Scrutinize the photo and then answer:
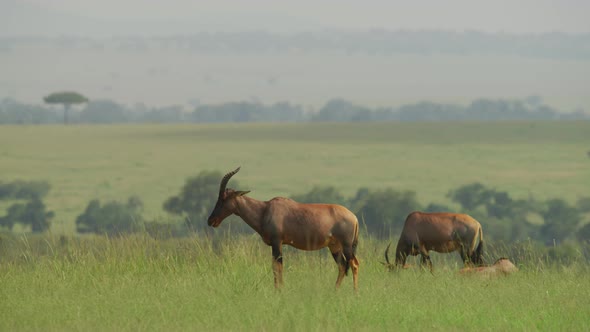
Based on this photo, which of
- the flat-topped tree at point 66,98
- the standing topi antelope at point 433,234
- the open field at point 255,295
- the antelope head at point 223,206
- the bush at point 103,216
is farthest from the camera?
the flat-topped tree at point 66,98

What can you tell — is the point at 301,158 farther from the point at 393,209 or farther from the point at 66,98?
the point at 66,98

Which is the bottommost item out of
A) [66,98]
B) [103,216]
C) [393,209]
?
[103,216]

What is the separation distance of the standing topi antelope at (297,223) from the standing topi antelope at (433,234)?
7.97ft

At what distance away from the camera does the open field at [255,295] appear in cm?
1170

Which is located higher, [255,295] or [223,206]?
[223,206]

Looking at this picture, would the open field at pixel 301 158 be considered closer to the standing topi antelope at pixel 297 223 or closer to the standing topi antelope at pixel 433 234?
the standing topi antelope at pixel 433 234

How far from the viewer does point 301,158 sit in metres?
143

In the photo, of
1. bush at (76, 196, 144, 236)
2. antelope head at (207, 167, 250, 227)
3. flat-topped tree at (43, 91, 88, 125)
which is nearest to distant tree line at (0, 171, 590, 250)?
bush at (76, 196, 144, 236)

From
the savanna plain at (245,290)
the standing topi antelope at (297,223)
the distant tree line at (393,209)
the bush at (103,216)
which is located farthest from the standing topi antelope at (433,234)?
the bush at (103,216)

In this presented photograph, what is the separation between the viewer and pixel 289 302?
12305 millimetres

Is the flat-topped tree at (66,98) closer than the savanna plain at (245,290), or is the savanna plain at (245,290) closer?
the savanna plain at (245,290)

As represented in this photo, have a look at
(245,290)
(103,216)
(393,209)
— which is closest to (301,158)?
(103,216)

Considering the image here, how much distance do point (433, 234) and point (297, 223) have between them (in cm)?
316

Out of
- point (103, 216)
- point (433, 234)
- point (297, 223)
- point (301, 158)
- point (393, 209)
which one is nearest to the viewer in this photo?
point (297, 223)
